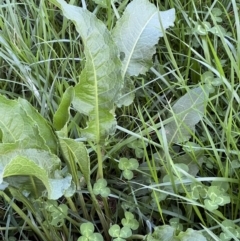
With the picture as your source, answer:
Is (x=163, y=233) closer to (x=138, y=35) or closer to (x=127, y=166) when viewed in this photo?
(x=127, y=166)

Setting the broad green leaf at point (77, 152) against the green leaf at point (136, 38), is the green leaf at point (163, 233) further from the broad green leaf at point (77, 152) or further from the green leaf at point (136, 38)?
the green leaf at point (136, 38)

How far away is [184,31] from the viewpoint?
4.39 feet

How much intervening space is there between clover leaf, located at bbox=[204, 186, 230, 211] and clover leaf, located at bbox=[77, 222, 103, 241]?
0.75 feet

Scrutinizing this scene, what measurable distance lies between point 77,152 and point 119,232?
0.61 feet

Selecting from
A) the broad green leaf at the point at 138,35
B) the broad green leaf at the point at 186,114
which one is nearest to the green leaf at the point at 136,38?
the broad green leaf at the point at 138,35

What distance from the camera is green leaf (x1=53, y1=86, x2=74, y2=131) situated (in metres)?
0.95

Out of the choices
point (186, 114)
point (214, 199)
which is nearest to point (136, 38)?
point (186, 114)

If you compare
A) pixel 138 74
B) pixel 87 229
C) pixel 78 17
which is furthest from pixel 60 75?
pixel 87 229

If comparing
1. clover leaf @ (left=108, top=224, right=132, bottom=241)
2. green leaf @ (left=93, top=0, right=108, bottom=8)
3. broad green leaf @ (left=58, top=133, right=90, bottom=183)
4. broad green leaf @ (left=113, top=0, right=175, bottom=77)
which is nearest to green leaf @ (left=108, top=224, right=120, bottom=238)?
clover leaf @ (left=108, top=224, right=132, bottom=241)

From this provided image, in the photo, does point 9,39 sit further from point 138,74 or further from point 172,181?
point 172,181

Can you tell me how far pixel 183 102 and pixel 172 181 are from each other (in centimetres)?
23

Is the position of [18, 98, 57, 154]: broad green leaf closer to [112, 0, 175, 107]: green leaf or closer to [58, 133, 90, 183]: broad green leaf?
[58, 133, 90, 183]: broad green leaf

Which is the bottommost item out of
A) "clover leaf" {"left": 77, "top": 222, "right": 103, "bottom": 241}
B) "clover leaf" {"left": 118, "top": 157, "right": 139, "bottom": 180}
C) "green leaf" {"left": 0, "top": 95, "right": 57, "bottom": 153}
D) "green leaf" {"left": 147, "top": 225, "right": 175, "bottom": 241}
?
"clover leaf" {"left": 77, "top": 222, "right": 103, "bottom": 241}

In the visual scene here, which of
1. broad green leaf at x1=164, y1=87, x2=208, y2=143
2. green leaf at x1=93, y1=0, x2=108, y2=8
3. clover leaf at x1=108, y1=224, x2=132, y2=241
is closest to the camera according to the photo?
clover leaf at x1=108, y1=224, x2=132, y2=241
